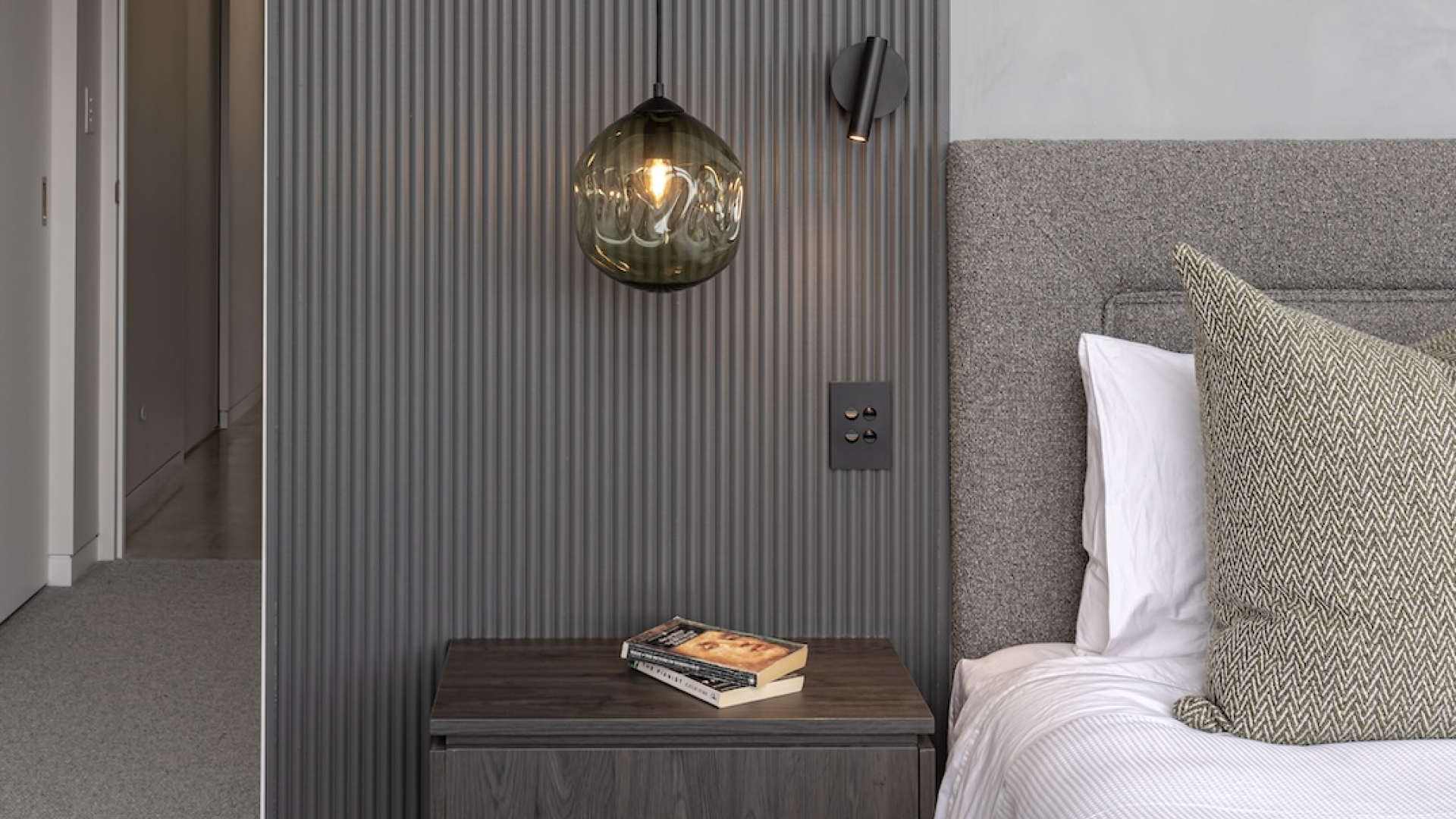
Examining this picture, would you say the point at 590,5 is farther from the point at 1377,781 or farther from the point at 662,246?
the point at 1377,781

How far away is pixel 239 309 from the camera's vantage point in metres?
6.74

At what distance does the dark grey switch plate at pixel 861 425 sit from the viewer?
176cm

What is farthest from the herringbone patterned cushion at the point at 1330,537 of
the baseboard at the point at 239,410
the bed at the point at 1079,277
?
the baseboard at the point at 239,410

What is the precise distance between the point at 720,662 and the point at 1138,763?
19.0 inches

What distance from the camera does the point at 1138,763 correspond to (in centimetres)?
128

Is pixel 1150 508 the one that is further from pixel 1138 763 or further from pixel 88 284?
pixel 88 284

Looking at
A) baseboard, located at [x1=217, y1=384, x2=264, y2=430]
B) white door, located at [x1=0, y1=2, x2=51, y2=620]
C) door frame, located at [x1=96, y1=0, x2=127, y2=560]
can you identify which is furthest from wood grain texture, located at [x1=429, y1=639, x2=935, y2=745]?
baseboard, located at [x1=217, y1=384, x2=264, y2=430]

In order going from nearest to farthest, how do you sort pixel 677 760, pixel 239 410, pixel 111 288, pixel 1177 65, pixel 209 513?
pixel 677 760
pixel 1177 65
pixel 111 288
pixel 209 513
pixel 239 410

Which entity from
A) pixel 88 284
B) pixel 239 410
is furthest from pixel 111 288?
pixel 239 410

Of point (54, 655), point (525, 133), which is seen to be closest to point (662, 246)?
point (525, 133)

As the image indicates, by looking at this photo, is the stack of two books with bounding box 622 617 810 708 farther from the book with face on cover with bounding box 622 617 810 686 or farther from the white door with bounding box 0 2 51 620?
the white door with bounding box 0 2 51 620

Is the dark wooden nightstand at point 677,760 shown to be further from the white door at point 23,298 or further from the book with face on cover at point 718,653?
the white door at point 23,298

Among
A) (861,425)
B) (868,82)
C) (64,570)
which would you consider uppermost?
(868,82)

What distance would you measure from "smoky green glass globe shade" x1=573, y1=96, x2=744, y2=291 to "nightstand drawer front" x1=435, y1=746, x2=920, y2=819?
0.56 meters
